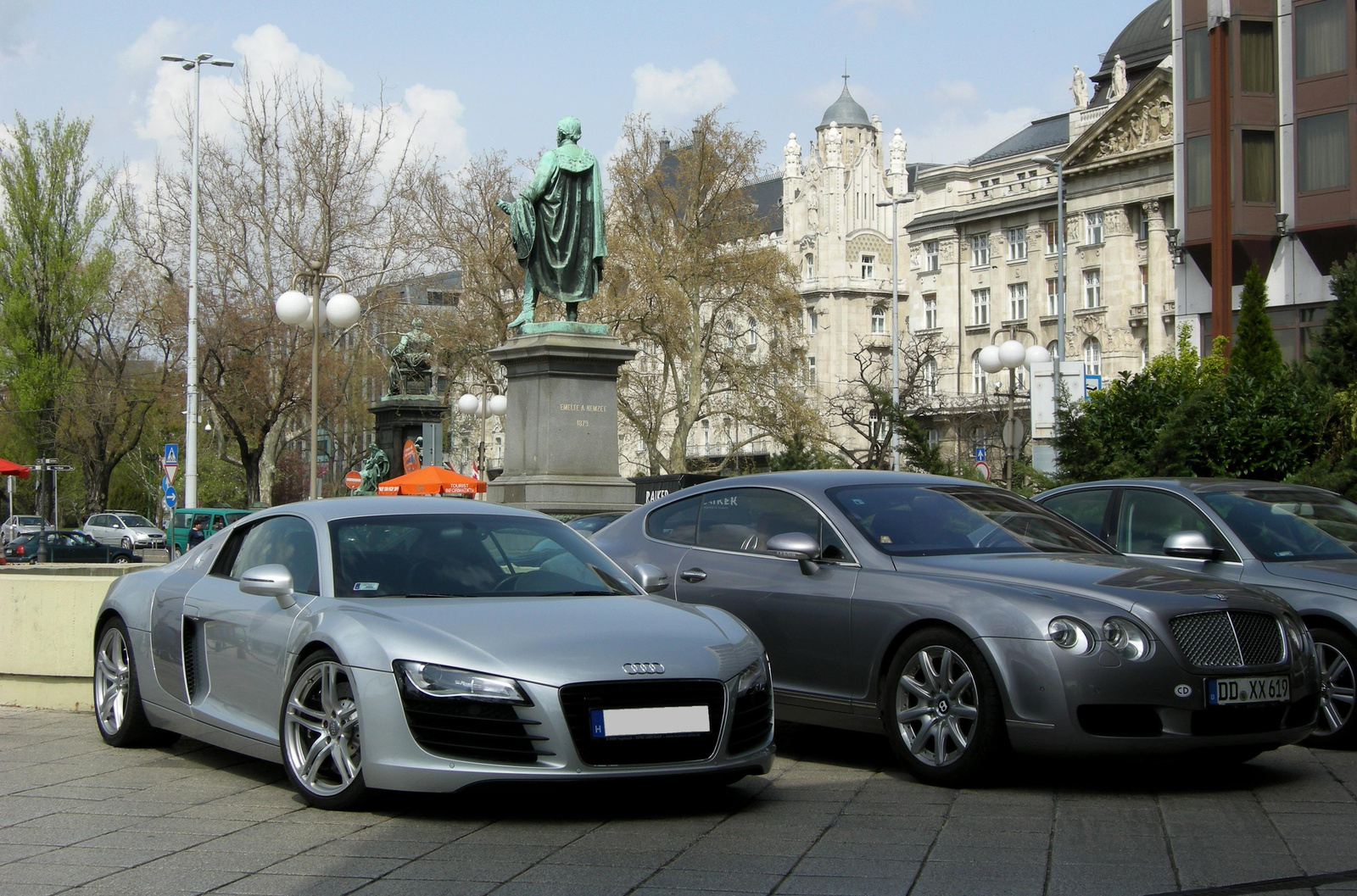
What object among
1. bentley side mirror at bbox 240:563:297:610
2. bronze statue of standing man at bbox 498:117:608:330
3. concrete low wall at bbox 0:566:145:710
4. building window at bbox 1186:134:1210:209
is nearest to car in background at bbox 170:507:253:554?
bronze statue of standing man at bbox 498:117:608:330

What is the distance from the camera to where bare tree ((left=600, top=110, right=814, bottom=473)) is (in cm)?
5225

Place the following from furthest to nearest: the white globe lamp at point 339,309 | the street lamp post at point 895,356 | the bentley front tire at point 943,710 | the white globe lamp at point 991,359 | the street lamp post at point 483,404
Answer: the street lamp post at point 483,404, the white globe lamp at point 991,359, the white globe lamp at point 339,309, the street lamp post at point 895,356, the bentley front tire at point 943,710

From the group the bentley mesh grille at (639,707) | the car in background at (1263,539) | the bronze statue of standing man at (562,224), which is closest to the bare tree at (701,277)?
the bronze statue of standing man at (562,224)

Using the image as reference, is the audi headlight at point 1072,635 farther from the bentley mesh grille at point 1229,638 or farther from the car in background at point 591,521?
the car in background at point 591,521

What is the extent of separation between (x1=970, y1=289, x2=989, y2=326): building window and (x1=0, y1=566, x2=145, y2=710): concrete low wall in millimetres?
76967

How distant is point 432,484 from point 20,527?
133ft

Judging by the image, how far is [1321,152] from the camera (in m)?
37.9

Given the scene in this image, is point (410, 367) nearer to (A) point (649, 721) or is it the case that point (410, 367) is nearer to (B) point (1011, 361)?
(B) point (1011, 361)

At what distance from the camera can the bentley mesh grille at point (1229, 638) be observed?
6.90 metres

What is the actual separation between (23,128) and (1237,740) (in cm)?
5680

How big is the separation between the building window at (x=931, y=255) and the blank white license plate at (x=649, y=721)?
8397cm

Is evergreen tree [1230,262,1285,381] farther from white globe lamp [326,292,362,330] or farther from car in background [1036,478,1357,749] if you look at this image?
car in background [1036,478,1357,749]

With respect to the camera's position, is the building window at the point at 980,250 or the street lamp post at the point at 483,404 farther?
the building window at the point at 980,250

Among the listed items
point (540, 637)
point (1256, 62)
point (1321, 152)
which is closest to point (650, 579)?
point (540, 637)
